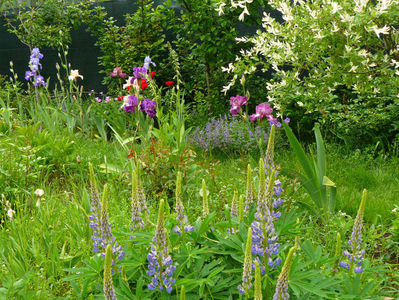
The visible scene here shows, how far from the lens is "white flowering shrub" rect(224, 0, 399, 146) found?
3.21m

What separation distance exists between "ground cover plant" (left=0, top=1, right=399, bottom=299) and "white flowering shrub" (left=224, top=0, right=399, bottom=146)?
0.57ft

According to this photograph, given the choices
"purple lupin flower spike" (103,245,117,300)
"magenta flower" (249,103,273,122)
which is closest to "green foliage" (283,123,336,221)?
"magenta flower" (249,103,273,122)

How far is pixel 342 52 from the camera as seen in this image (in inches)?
136

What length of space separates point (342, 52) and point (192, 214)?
72.3 inches

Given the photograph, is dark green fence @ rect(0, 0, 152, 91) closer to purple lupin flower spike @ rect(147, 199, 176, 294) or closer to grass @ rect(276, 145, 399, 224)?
grass @ rect(276, 145, 399, 224)

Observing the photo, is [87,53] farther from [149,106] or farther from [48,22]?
[149,106]

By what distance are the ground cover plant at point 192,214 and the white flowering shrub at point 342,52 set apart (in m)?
0.18

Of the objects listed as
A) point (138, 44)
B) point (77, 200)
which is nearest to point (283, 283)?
point (77, 200)

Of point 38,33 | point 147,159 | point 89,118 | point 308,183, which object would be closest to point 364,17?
point 308,183

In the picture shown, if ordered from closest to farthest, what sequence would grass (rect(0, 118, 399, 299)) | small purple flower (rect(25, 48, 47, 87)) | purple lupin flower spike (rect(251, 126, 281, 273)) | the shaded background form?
purple lupin flower spike (rect(251, 126, 281, 273))
grass (rect(0, 118, 399, 299))
small purple flower (rect(25, 48, 47, 87))
the shaded background

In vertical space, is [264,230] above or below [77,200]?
above

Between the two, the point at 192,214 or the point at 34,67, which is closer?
the point at 192,214

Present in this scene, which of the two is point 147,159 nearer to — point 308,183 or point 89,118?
point 308,183

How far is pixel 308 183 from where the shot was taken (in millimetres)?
2869
